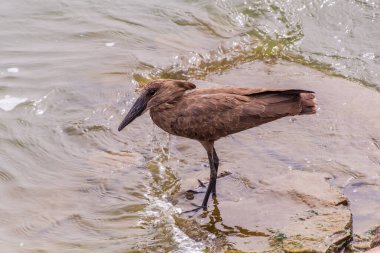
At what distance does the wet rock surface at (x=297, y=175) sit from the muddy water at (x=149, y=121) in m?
0.02

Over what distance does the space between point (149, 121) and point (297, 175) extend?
225 cm

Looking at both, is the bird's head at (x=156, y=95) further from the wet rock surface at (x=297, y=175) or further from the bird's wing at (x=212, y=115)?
the wet rock surface at (x=297, y=175)

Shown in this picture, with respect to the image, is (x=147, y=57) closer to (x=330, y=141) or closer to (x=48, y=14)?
(x=48, y=14)

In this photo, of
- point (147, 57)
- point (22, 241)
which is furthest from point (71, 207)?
point (147, 57)

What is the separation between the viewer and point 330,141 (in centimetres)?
707

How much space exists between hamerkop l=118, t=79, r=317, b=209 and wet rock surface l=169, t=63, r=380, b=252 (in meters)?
0.36

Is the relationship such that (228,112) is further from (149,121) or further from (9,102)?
(9,102)

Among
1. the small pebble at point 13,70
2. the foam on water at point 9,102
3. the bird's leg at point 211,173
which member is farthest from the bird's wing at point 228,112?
the small pebble at point 13,70

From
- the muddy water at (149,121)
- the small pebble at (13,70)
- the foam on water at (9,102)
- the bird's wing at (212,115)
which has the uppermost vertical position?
the bird's wing at (212,115)

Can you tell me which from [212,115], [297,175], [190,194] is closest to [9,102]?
[190,194]

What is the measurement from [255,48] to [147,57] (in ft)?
4.72

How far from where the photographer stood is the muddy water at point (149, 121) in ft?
19.8

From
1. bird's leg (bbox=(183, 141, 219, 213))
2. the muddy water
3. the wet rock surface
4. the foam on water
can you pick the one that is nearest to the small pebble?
the muddy water

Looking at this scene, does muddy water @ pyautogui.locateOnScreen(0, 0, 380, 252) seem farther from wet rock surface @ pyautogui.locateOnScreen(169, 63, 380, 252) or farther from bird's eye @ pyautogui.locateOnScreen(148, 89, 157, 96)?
bird's eye @ pyautogui.locateOnScreen(148, 89, 157, 96)
